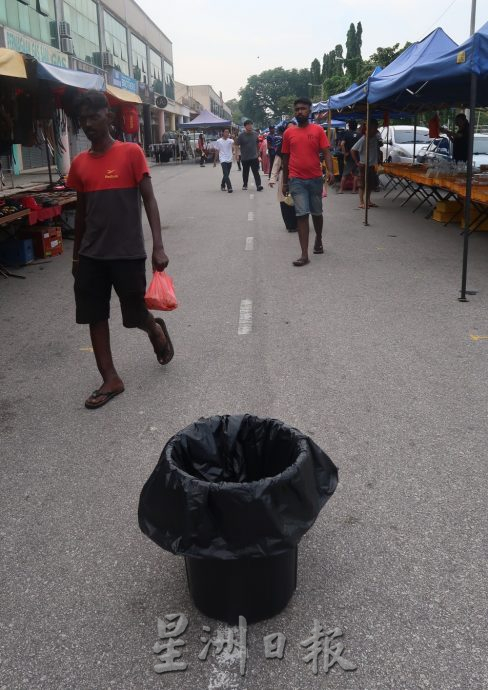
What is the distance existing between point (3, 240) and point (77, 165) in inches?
249

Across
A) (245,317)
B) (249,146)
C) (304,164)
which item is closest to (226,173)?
(249,146)

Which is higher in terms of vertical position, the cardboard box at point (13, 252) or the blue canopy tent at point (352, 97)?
the blue canopy tent at point (352, 97)

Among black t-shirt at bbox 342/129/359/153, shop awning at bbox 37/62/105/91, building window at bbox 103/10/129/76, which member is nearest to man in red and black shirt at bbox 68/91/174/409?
shop awning at bbox 37/62/105/91

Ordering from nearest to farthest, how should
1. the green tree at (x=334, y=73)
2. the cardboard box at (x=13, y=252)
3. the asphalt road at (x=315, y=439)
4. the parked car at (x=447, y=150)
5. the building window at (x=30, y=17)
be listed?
the asphalt road at (x=315, y=439) → the cardboard box at (x=13, y=252) → the parked car at (x=447, y=150) → the building window at (x=30, y=17) → the green tree at (x=334, y=73)

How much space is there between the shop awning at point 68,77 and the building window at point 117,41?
109ft

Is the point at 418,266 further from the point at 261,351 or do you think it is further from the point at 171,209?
the point at 171,209

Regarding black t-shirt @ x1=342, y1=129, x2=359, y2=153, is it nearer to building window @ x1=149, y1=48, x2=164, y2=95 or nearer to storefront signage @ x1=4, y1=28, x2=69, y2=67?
storefront signage @ x1=4, y1=28, x2=69, y2=67

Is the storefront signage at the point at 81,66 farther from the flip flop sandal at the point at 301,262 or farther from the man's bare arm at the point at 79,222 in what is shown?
the man's bare arm at the point at 79,222

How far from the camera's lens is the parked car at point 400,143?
68.1 ft

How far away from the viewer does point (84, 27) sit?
36.1m

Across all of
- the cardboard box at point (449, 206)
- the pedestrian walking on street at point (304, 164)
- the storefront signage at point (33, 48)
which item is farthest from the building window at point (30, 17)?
the pedestrian walking on street at point (304, 164)

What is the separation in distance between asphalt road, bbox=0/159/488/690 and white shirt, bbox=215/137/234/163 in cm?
1392

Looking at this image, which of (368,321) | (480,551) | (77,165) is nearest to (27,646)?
(480,551)

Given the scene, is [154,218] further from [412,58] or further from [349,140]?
[349,140]
